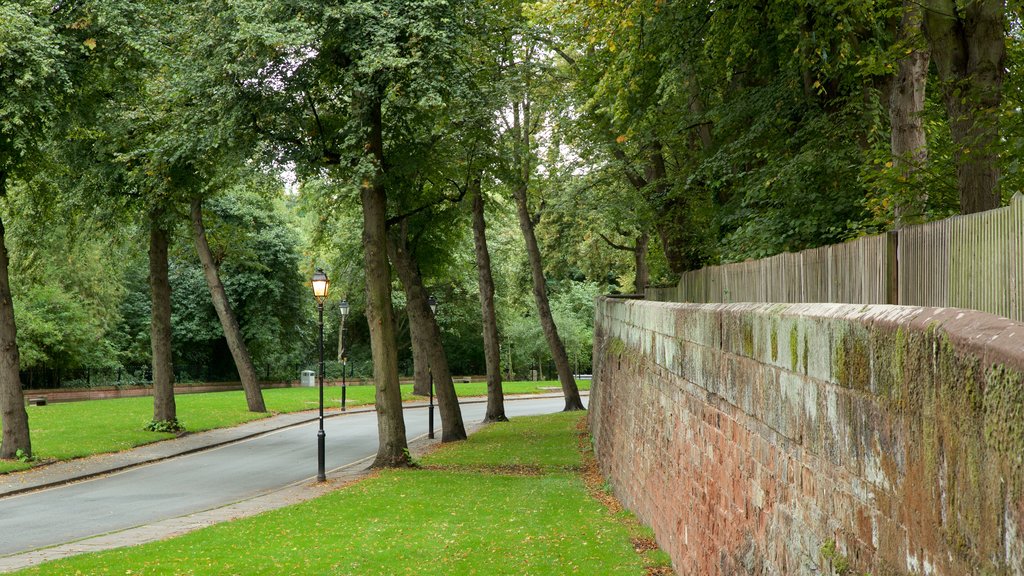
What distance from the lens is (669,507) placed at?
31.8 ft

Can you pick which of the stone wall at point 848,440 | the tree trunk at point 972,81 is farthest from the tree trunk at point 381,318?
the tree trunk at point 972,81

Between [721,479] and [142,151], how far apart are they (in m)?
17.5

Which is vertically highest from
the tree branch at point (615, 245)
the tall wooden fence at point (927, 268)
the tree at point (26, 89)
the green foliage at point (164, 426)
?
the tree at point (26, 89)

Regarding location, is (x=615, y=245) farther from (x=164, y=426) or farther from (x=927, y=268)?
(x=927, y=268)

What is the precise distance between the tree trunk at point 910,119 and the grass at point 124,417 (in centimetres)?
1806

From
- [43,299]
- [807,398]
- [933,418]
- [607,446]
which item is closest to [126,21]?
[607,446]

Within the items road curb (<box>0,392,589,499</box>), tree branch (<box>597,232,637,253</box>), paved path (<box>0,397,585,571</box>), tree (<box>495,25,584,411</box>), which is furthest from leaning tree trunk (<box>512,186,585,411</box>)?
road curb (<box>0,392,589,499</box>)

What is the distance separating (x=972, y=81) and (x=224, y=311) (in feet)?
88.8

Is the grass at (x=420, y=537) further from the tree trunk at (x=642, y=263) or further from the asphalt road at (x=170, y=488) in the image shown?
the tree trunk at (x=642, y=263)

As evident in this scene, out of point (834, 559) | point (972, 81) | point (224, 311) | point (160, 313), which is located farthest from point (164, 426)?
point (834, 559)

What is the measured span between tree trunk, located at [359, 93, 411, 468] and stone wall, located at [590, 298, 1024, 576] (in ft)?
38.2

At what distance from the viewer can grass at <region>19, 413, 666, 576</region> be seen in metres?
10.7

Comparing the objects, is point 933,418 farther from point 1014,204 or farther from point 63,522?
point 63,522

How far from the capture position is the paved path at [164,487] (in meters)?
13.8
